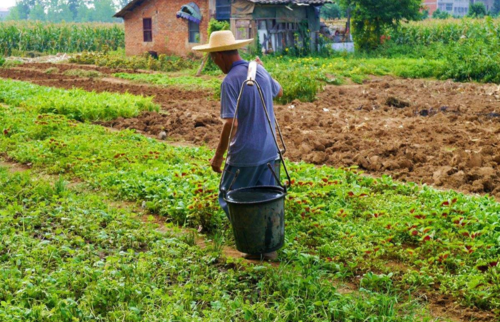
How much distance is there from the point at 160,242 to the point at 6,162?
4772 mm

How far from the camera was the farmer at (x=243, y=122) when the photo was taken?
5.29 meters

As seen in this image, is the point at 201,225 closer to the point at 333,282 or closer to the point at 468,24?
the point at 333,282

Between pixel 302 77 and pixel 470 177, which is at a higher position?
pixel 302 77

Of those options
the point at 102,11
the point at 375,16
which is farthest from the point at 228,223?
the point at 102,11

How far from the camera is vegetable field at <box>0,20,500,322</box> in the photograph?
4617 mm

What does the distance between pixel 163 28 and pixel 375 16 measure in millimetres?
10807

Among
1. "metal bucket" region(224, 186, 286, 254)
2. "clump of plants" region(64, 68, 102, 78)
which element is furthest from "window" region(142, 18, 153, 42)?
"metal bucket" region(224, 186, 286, 254)

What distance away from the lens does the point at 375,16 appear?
3123cm

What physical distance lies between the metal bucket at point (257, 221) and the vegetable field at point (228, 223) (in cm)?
20

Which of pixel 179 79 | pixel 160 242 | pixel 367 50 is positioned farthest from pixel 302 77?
pixel 367 50

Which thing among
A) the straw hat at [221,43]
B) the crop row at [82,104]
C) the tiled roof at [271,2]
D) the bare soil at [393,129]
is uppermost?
the tiled roof at [271,2]

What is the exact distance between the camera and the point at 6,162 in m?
9.51

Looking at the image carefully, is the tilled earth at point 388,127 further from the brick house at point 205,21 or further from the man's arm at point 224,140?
the brick house at point 205,21

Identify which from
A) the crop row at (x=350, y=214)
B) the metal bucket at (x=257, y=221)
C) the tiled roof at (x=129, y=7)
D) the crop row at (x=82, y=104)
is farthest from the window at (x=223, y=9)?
the metal bucket at (x=257, y=221)
